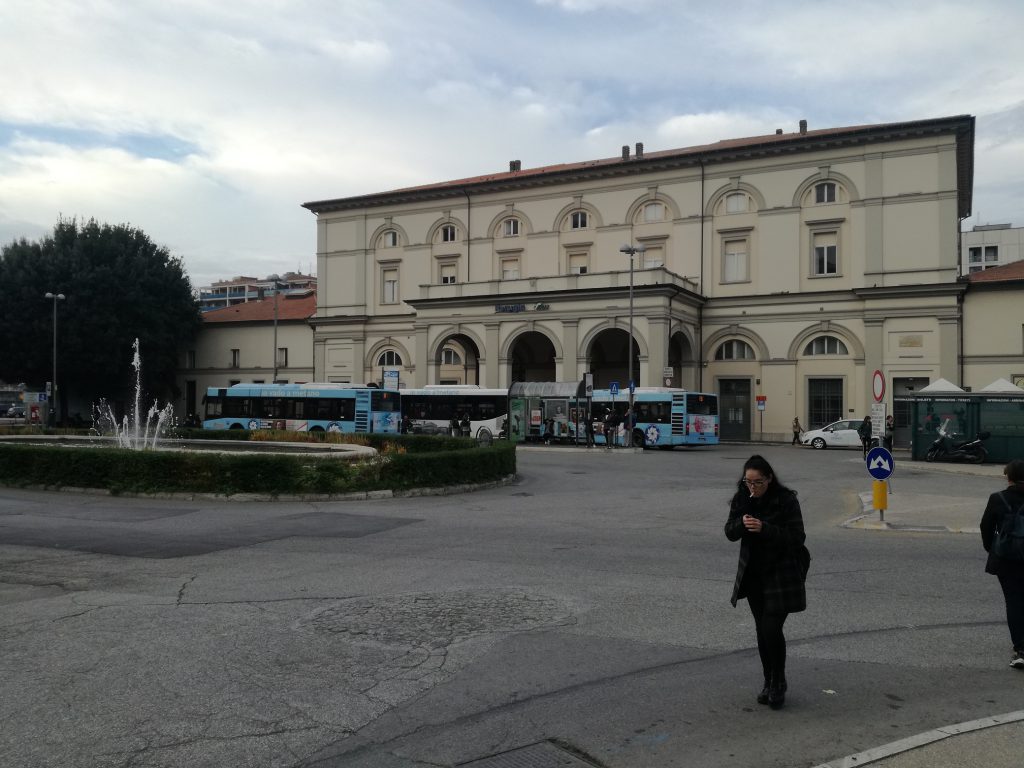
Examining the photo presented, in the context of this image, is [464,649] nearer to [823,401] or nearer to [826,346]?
[823,401]

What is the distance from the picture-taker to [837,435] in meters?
39.0

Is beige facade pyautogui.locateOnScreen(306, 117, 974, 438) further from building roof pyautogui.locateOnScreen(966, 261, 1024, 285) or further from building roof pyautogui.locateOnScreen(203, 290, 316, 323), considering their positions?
building roof pyautogui.locateOnScreen(203, 290, 316, 323)

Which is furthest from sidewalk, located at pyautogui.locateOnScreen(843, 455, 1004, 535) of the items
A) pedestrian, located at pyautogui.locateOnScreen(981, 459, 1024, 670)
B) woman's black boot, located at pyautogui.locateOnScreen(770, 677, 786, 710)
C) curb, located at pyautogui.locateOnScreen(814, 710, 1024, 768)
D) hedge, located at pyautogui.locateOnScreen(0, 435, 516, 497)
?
woman's black boot, located at pyautogui.locateOnScreen(770, 677, 786, 710)

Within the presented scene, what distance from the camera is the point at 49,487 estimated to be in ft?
60.3

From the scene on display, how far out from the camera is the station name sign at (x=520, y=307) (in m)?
44.6

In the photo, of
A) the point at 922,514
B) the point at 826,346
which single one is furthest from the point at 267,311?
the point at 922,514

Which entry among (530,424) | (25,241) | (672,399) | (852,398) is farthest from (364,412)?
(25,241)

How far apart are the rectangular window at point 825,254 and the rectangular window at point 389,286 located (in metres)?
26.4

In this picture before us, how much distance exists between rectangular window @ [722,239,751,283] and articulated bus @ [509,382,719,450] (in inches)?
367

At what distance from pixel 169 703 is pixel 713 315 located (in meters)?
42.7

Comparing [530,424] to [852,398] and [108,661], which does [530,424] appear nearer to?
[852,398]

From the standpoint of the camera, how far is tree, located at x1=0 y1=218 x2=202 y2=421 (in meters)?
50.2

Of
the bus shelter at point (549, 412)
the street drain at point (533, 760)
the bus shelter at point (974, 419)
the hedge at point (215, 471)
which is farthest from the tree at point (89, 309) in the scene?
the street drain at point (533, 760)

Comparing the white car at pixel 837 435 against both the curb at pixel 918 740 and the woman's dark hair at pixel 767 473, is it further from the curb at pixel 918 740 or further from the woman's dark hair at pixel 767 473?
the woman's dark hair at pixel 767 473
